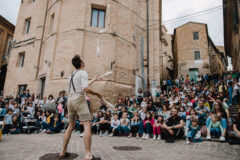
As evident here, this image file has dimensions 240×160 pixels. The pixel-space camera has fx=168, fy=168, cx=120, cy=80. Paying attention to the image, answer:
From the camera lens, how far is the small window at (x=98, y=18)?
1467cm

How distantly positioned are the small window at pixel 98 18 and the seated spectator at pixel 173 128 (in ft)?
34.8

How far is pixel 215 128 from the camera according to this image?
680cm

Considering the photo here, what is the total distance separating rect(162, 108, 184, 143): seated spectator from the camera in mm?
6710

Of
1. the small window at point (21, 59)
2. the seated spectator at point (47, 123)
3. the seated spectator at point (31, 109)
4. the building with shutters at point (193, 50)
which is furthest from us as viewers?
the building with shutters at point (193, 50)

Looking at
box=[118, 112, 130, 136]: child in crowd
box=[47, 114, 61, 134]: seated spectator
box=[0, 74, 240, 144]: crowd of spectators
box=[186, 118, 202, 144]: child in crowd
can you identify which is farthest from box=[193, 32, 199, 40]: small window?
box=[47, 114, 61, 134]: seated spectator

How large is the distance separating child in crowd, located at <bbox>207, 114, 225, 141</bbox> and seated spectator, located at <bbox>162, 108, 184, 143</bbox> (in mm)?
1113

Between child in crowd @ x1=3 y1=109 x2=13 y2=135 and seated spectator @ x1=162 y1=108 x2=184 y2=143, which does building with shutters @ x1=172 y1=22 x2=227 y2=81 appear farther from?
child in crowd @ x1=3 y1=109 x2=13 y2=135

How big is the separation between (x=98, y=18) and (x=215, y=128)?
12364 millimetres

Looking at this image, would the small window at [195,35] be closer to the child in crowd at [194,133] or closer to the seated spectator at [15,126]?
the child in crowd at [194,133]

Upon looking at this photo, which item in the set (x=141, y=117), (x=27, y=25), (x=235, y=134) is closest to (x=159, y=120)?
(x=141, y=117)

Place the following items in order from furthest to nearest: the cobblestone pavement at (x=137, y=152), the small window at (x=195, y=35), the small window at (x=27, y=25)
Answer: the small window at (x=195, y=35) → the small window at (x=27, y=25) → the cobblestone pavement at (x=137, y=152)

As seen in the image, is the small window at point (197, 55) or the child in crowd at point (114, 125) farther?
the small window at point (197, 55)

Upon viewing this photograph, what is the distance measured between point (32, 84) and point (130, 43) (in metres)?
10.2

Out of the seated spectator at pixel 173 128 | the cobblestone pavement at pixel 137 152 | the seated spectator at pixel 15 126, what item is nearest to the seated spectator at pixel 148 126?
the seated spectator at pixel 173 128
